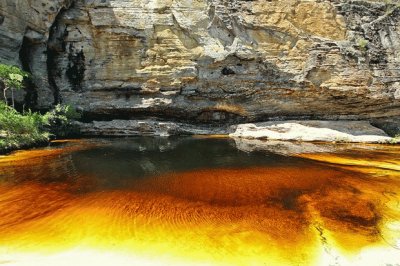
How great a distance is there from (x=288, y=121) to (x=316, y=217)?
1618 cm

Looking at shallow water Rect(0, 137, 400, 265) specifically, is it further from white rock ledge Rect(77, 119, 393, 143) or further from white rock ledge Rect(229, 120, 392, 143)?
white rock ledge Rect(77, 119, 393, 143)

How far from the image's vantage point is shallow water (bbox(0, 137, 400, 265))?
417 centimetres

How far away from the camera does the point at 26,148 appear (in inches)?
549

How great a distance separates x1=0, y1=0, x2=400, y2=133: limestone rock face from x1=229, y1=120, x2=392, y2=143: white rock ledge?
4.54ft

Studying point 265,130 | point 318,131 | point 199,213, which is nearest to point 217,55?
point 265,130

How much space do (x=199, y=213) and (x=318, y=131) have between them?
16.1 meters

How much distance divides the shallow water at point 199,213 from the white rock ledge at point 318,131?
819cm

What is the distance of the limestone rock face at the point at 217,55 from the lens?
1986cm

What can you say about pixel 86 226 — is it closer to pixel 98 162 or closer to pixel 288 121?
pixel 98 162

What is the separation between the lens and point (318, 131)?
1941cm

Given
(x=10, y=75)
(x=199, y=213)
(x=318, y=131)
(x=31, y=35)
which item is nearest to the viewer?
(x=199, y=213)

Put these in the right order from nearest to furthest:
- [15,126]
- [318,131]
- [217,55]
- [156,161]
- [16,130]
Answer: [156,161]
[15,126]
[16,130]
[318,131]
[217,55]

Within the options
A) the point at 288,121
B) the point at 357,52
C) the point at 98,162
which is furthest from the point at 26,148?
the point at 357,52

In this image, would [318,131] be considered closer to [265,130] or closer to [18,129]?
[265,130]
